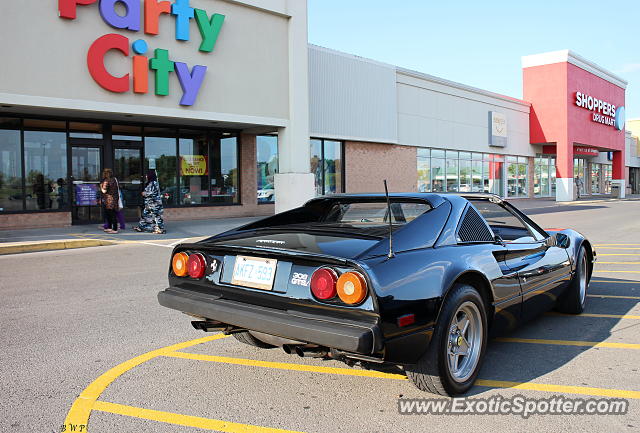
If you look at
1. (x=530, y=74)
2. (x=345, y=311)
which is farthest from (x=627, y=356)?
(x=530, y=74)

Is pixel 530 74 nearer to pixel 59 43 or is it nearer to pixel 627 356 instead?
pixel 59 43

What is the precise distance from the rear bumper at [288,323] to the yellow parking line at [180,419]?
0.53 metres

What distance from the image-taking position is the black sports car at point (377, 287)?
304 centimetres

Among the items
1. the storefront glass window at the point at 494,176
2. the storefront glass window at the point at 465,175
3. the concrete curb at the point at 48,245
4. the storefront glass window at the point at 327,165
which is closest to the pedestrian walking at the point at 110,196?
the concrete curb at the point at 48,245

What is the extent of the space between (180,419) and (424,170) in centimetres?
2595

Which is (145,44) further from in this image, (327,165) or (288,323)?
(288,323)

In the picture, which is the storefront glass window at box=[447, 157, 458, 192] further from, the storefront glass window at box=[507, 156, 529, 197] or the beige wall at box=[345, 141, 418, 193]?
the storefront glass window at box=[507, 156, 529, 197]

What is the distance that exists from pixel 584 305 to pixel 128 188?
14.4 meters

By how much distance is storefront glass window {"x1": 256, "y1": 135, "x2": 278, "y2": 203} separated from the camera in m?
20.7

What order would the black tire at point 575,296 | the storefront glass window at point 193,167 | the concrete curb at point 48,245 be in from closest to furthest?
the black tire at point 575,296, the concrete curb at point 48,245, the storefront glass window at point 193,167

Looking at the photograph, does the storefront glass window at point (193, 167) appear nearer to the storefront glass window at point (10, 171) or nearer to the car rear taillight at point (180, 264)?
the storefront glass window at point (10, 171)

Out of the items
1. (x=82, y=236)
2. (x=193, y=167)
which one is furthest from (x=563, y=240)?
(x=193, y=167)

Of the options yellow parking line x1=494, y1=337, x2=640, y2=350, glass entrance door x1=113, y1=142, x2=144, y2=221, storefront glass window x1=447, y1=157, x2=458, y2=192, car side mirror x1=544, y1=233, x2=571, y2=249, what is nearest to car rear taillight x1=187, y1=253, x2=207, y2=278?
yellow parking line x1=494, y1=337, x2=640, y2=350

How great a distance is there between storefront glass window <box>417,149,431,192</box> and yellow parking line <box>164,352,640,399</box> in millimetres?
24137
